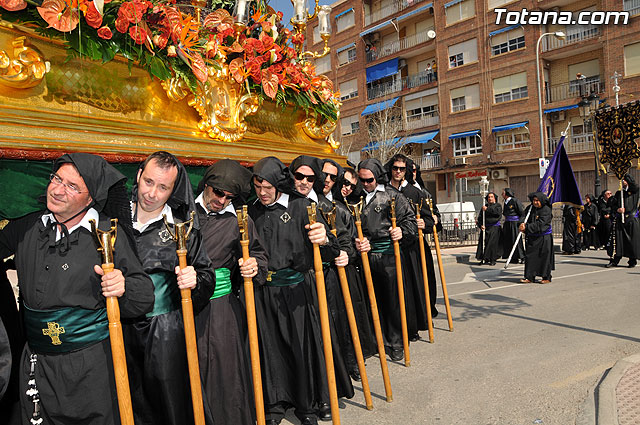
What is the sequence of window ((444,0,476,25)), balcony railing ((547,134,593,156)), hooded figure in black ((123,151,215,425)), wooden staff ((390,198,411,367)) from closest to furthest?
hooded figure in black ((123,151,215,425)) → wooden staff ((390,198,411,367)) → balcony railing ((547,134,593,156)) → window ((444,0,476,25))

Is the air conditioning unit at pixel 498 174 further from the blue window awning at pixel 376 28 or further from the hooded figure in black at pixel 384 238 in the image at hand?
the hooded figure in black at pixel 384 238

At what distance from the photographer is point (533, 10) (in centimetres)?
2567

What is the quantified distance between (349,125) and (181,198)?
1301 inches

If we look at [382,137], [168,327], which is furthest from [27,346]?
[382,137]

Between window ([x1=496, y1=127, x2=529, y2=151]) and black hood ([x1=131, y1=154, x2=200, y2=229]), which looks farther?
window ([x1=496, y1=127, x2=529, y2=151])

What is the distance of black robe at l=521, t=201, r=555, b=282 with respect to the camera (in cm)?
952

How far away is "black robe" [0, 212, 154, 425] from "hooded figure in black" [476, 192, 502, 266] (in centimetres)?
1217

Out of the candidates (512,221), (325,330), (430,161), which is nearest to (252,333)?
(325,330)

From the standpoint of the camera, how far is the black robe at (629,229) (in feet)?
35.7

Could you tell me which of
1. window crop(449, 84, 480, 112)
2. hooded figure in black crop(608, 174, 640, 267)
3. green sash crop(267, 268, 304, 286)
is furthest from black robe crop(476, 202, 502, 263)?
window crop(449, 84, 480, 112)

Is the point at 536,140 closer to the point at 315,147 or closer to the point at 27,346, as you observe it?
the point at 315,147

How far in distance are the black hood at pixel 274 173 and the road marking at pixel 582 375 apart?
296cm

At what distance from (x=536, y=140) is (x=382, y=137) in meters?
8.69

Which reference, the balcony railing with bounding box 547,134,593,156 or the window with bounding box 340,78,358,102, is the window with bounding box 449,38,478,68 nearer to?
the balcony railing with bounding box 547,134,593,156
